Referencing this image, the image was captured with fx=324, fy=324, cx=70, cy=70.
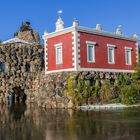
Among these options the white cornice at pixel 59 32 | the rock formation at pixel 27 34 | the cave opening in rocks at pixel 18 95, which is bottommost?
the cave opening in rocks at pixel 18 95

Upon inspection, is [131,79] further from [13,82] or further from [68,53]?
[13,82]

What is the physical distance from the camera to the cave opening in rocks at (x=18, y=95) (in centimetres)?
3841

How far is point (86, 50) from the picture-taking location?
28703 millimetres

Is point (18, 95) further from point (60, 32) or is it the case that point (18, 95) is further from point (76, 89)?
point (76, 89)

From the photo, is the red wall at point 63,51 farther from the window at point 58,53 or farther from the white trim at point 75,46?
the white trim at point 75,46

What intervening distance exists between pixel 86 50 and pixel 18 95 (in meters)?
13.6

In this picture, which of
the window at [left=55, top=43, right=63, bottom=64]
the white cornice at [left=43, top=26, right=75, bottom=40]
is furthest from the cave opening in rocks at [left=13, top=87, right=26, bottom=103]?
the window at [left=55, top=43, right=63, bottom=64]

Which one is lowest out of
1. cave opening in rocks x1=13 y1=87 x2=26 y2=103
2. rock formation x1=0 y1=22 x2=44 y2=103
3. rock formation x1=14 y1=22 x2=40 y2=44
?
cave opening in rocks x1=13 y1=87 x2=26 y2=103

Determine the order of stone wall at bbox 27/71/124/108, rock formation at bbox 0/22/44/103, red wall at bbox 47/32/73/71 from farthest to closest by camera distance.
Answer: rock formation at bbox 0/22/44/103, red wall at bbox 47/32/73/71, stone wall at bbox 27/71/124/108

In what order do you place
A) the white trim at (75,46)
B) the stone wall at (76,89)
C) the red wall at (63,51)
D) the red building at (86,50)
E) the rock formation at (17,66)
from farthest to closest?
the rock formation at (17,66), the red wall at (63,51), the red building at (86,50), the white trim at (75,46), the stone wall at (76,89)

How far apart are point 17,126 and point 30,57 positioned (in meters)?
23.1

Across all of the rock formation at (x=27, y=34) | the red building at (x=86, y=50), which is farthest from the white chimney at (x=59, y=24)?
the rock formation at (x=27, y=34)

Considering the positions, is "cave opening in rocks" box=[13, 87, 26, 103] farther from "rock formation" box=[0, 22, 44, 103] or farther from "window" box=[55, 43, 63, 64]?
"window" box=[55, 43, 63, 64]

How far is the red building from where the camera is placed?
92.0 feet
